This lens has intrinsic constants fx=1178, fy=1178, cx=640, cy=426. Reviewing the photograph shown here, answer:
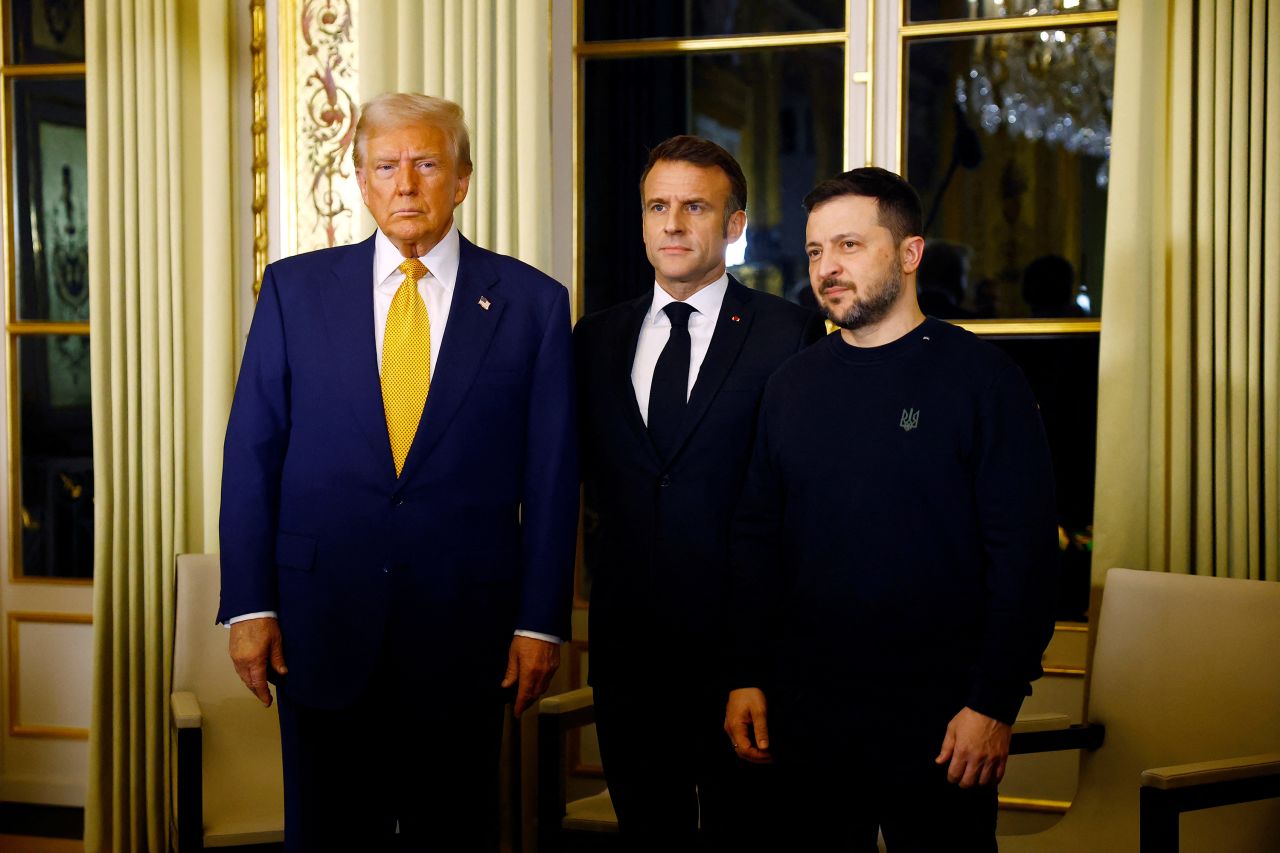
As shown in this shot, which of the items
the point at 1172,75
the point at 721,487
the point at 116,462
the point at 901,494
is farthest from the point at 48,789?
the point at 1172,75

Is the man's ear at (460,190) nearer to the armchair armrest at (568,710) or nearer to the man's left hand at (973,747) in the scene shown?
the armchair armrest at (568,710)

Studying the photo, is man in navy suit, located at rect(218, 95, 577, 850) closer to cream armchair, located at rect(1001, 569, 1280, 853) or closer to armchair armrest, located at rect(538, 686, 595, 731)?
armchair armrest, located at rect(538, 686, 595, 731)

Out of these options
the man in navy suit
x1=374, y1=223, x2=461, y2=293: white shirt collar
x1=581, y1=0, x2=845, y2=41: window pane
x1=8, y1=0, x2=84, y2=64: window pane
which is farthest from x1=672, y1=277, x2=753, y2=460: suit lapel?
x1=8, y1=0, x2=84, y2=64: window pane

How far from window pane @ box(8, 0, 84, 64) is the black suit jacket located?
241 centimetres

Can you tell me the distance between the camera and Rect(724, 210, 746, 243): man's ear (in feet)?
6.91

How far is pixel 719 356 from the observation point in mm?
2031

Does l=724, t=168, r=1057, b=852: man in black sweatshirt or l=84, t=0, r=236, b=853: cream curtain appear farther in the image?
l=84, t=0, r=236, b=853: cream curtain

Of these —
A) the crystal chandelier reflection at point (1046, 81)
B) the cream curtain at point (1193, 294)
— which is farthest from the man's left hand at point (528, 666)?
the crystal chandelier reflection at point (1046, 81)

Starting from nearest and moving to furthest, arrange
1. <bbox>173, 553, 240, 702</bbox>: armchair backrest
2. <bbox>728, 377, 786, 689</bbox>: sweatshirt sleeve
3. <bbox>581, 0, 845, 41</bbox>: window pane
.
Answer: <bbox>728, 377, 786, 689</bbox>: sweatshirt sleeve → <bbox>173, 553, 240, 702</bbox>: armchair backrest → <bbox>581, 0, 845, 41</bbox>: window pane

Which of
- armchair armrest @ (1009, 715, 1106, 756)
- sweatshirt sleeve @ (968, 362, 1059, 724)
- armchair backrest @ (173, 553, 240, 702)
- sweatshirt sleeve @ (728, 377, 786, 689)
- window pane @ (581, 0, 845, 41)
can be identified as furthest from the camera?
window pane @ (581, 0, 845, 41)

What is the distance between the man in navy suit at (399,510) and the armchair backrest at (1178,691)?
1.17m

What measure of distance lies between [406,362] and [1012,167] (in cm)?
181

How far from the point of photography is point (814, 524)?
179 centimetres

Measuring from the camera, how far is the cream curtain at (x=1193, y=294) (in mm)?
2623
